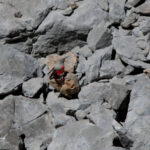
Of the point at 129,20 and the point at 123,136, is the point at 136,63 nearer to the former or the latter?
the point at 129,20

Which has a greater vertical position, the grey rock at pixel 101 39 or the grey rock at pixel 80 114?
the grey rock at pixel 101 39

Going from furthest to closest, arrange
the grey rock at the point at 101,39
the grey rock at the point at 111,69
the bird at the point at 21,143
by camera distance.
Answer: the grey rock at the point at 101,39 → the grey rock at the point at 111,69 → the bird at the point at 21,143

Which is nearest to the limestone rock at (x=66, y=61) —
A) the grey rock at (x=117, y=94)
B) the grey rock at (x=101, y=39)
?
the grey rock at (x=101, y=39)

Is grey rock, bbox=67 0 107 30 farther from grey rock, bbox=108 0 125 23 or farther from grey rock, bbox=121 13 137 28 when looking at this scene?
grey rock, bbox=121 13 137 28

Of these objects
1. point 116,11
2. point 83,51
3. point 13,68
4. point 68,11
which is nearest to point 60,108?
point 13,68

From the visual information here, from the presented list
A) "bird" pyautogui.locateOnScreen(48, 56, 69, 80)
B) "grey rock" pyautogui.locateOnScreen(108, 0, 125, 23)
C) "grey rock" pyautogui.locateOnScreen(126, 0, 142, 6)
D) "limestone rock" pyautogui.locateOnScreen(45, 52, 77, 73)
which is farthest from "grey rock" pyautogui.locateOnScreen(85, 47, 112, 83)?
"grey rock" pyautogui.locateOnScreen(126, 0, 142, 6)

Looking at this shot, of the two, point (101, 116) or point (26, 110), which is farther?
point (26, 110)

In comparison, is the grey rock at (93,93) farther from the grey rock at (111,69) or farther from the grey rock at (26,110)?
the grey rock at (26,110)

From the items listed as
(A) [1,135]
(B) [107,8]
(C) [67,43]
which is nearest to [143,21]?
(B) [107,8]
